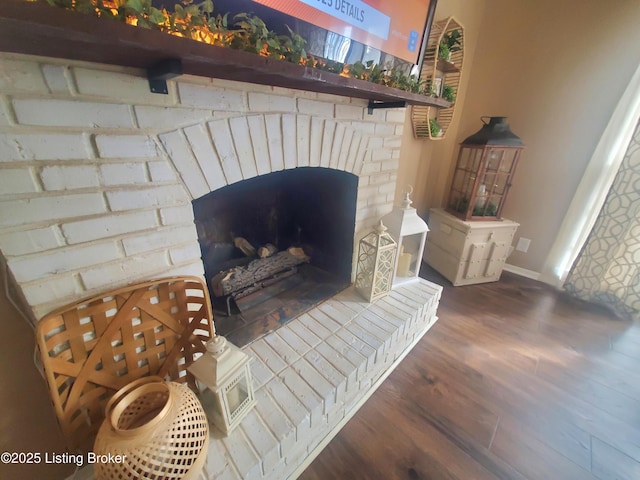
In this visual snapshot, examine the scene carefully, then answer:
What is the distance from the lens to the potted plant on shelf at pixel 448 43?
62.5 inches

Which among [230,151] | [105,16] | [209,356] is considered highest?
[105,16]

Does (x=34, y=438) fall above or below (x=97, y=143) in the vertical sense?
below

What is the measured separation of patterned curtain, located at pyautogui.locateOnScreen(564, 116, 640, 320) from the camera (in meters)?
1.62

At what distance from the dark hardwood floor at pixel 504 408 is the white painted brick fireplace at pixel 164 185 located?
16cm

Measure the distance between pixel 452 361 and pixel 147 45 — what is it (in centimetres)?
171

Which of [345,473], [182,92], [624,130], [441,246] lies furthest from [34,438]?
[624,130]

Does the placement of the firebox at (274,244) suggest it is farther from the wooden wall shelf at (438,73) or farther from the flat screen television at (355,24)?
the wooden wall shelf at (438,73)

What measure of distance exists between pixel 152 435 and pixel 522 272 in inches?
109

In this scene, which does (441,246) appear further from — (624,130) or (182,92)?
(182,92)

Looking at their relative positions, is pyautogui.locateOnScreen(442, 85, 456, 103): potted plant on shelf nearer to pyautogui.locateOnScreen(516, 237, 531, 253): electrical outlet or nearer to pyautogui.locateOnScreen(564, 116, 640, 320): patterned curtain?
pyautogui.locateOnScreen(564, 116, 640, 320): patterned curtain

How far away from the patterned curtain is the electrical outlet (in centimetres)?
34

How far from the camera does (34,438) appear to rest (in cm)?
74

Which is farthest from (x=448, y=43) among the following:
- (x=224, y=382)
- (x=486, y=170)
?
(x=224, y=382)

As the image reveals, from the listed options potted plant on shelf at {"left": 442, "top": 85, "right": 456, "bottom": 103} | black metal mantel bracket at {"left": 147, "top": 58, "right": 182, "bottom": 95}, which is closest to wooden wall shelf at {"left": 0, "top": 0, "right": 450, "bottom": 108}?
black metal mantel bracket at {"left": 147, "top": 58, "right": 182, "bottom": 95}
